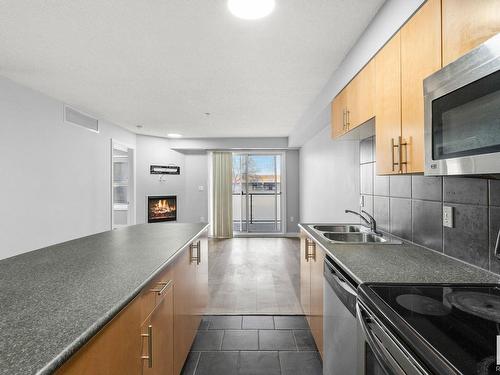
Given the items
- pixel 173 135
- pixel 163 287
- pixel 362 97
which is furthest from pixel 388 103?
pixel 173 135

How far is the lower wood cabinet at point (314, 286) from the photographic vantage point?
1.85 meters

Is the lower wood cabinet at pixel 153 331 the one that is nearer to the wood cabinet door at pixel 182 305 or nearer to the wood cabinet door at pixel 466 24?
the wood cabinet door at pixel 182 305

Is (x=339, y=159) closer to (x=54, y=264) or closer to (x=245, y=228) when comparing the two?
(x=54, y=264)

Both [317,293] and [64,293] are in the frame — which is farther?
[317,293]

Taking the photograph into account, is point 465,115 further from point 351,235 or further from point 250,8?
point 351,235

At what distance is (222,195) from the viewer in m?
7.05

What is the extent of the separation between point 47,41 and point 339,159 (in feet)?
10.8

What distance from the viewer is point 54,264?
1.36 m

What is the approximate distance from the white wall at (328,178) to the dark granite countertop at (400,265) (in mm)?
1447

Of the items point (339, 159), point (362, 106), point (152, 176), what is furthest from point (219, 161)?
point (362, 106)

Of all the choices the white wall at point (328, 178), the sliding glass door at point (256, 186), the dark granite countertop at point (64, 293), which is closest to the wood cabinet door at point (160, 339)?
the dark granite countertop at point (64, 293)

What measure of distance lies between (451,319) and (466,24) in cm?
103

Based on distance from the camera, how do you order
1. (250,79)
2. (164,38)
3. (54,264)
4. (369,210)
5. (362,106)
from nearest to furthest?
(54,264), (362,106), (164,38), (369,210), (250,79)

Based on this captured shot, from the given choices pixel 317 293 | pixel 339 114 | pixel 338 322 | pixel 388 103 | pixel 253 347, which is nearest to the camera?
pixel 338 322
